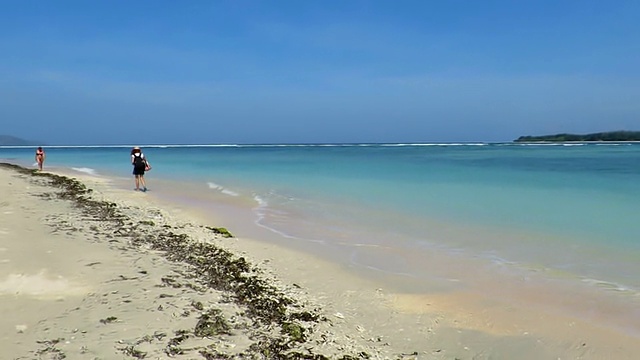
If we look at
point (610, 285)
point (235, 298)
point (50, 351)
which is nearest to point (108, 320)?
point (50, 351)

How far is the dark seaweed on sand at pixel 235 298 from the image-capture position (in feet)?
13.8

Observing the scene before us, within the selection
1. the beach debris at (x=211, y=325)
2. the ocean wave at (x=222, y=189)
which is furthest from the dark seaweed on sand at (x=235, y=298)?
the ocean wave at (x=222, y=189)

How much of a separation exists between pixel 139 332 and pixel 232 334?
87cm

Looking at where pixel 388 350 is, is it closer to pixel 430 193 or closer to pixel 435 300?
pixel 435 300

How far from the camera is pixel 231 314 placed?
503 cm

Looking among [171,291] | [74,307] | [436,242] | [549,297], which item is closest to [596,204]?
[436,242]

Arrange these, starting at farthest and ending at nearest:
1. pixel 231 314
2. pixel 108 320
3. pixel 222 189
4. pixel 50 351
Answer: pixel 222 189, pixel 231 314, pixel 108 320, pixel 50 351

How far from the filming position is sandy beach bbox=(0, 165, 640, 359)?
4.25 meters

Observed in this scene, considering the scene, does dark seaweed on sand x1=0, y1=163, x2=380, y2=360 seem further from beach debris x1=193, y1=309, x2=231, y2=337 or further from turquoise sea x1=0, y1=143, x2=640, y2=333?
turquoise sea x1=0, y1=143, x2=640, y2=333

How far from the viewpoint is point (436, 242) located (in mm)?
9594

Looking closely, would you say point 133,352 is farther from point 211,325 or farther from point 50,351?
point 211,325

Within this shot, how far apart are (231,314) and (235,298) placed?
1.86 ft

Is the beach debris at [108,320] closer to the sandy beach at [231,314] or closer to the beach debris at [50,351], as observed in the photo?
the sandy beach at [231,314]

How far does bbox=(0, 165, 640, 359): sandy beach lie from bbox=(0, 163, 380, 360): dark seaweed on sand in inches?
0.7
